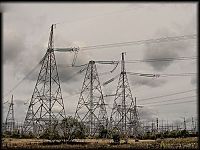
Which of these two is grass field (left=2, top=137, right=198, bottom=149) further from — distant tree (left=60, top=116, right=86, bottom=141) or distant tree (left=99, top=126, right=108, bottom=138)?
distant tree (left=99, top=126, right=108, bottom=138)

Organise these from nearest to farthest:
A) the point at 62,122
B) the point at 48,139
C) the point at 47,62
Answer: the point at 47,62, the point at 48,139, the point at 62,122

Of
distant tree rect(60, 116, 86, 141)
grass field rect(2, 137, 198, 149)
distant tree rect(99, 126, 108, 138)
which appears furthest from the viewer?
distant tree rect(99, 126, 108, 138)

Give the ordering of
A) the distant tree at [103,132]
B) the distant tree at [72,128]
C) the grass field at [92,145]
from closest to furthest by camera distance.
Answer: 1. the grass field at [92,145]
2. the distant tree at [72,128]
3. the distant tree at [103,132]

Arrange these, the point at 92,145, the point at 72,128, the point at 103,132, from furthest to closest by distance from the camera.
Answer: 1. the point at 103,132
2. the point at 72,128
3. the point at 92,145

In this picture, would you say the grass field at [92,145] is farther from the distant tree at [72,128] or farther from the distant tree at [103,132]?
the distant tree at [103,132]

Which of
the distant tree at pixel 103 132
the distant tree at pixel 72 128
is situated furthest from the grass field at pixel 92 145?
the distant tree at pixel 103 132

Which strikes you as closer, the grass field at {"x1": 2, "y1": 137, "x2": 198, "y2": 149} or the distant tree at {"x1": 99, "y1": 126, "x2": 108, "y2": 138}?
the grass field at {"x1": 2, "y1": 137, "x2": 198, "y2": 149}

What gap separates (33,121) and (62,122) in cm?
586

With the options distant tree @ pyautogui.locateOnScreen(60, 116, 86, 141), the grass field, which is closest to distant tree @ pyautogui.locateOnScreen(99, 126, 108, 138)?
distant tree @ pyautogui.locateOnScreen(60, 116, 86, 141)

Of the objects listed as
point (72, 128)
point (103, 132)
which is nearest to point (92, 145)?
point (72, 128)

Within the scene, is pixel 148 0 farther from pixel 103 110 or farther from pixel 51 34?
pixel 103 110

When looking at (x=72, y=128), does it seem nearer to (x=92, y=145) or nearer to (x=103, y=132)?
(x=103, y=132)

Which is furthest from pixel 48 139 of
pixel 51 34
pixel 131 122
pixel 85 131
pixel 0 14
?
pixel 0 14

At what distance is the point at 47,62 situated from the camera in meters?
43.3
